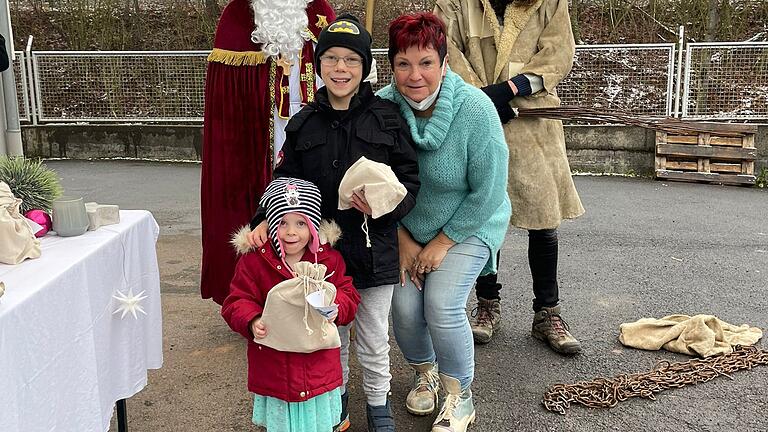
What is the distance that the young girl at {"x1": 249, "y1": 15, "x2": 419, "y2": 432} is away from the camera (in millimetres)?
2518

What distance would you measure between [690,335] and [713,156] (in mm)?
5422

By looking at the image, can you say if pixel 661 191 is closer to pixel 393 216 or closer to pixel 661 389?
pixel 661 389

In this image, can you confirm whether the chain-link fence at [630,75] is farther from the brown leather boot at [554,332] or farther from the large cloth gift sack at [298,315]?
the large cloth gift sack at [298,315]

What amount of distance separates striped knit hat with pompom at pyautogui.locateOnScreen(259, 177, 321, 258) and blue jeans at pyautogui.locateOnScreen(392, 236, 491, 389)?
552 millimetres

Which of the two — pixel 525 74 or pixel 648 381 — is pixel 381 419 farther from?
pixel 525 74

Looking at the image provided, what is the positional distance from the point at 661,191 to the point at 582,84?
204 centimetres

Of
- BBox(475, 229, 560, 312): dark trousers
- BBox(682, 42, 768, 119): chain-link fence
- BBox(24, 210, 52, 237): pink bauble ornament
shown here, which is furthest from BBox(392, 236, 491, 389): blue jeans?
BBox(682, 42, 768, 119): chain-link fence

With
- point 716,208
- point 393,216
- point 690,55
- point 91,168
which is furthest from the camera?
point 91,168

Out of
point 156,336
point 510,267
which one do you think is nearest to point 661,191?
point 510,267

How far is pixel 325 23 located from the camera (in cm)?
345

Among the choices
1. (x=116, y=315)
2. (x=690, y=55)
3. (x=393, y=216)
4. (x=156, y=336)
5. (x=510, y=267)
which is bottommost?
(x=510, y=267)

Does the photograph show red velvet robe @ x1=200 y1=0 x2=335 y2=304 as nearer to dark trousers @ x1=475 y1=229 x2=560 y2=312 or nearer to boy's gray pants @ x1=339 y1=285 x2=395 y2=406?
boy's gray pants @ x1=339 y1=285 x2=395 y2=406

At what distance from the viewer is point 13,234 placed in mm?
1980

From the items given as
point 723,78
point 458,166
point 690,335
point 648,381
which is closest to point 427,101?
point 458,166
